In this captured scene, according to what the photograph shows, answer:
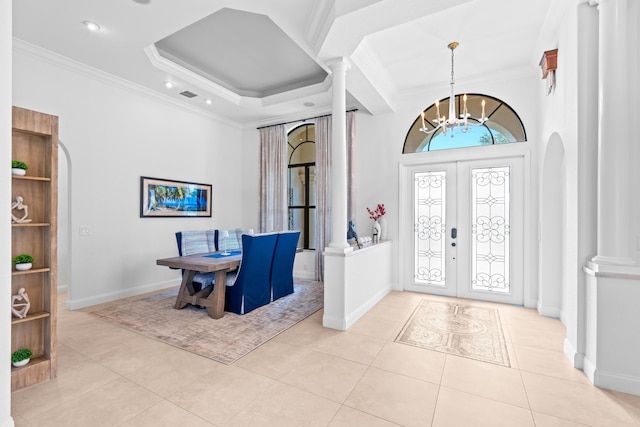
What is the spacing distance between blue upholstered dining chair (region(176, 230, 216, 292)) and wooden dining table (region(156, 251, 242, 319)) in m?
0.09

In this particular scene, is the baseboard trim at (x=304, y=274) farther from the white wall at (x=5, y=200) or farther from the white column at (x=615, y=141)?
the white wall at (x=5, y=200)

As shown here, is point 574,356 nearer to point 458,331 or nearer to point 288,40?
point 458,331

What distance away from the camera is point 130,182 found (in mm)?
4531

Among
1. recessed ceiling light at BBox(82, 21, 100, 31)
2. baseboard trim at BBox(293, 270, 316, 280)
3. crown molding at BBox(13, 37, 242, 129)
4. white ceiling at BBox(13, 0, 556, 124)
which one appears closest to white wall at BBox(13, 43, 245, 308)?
crown molding at BBox(13, 37, 242, 129)

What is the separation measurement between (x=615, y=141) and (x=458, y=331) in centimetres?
219

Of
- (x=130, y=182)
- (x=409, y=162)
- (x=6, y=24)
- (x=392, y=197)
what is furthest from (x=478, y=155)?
(x=130, y=182)

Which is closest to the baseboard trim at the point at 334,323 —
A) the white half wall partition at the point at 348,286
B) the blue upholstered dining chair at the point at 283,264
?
the white half wall partition at the point at 348,286

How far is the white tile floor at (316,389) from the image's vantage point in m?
1.84

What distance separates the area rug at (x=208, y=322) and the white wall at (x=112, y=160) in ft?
1.79

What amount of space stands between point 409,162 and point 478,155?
983mm

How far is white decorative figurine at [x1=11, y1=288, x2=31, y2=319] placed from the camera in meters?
2.10

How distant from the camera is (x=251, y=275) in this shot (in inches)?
146

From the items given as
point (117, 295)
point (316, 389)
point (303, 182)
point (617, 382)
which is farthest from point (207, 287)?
point (617, 382)

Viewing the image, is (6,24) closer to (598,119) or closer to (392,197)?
(598,119)
